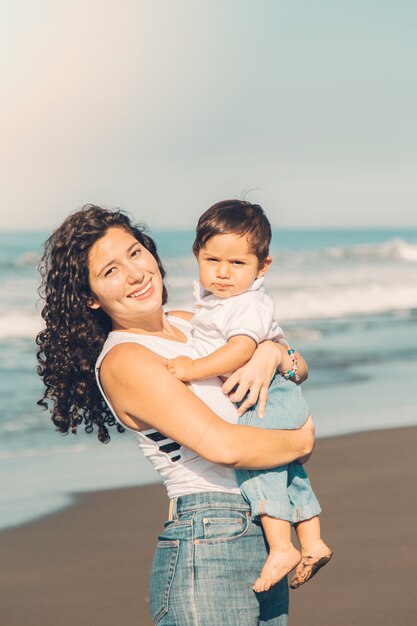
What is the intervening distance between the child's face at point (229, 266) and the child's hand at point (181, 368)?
440 mm

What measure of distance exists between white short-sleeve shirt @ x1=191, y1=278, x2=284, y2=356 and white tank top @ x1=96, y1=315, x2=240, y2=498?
18 cm

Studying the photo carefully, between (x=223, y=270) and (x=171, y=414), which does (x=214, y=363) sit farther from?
(x=223, y=270)

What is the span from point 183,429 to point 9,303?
1428cm

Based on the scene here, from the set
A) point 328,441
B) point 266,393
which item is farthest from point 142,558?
point 266,393

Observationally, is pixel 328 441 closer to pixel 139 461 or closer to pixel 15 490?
pixel 139 461

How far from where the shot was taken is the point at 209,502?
113 inches

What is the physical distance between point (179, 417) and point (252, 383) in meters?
0.27

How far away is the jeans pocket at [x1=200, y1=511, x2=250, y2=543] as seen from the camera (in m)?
2.84

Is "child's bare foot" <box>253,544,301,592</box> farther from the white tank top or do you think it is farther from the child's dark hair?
the child's dark hair

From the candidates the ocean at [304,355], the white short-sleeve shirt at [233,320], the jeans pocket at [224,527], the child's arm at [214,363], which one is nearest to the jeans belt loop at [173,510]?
the jeans pocket at [224,527]

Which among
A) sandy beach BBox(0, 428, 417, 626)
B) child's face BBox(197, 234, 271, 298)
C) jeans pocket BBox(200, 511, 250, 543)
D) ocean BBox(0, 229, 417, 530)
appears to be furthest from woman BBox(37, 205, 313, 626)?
sandy beach BBox(0, 428, 417, 626)

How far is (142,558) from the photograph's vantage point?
566cm

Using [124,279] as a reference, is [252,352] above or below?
below

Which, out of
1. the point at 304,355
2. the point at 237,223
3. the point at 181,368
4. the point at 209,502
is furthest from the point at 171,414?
the point at 304,355
